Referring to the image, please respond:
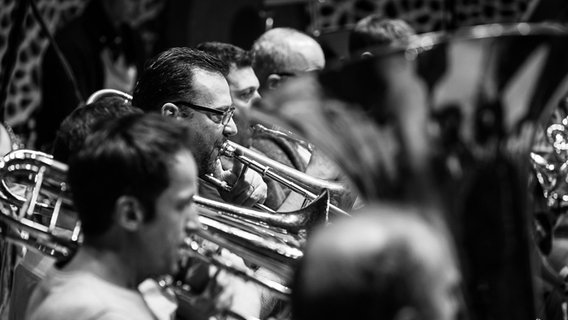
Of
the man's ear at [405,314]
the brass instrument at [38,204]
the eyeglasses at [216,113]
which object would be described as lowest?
the brass instrument at [38,204]

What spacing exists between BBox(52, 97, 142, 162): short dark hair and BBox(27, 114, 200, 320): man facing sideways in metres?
0.61

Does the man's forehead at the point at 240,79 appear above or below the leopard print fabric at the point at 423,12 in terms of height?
below

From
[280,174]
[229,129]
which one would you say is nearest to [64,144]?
[229,129]

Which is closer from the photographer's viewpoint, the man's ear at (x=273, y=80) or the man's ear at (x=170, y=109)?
the man's ear at (x=170, y=109)

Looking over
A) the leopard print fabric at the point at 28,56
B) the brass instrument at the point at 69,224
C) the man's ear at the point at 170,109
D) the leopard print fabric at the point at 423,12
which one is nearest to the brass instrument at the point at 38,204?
the brass instrument at the point at 69,224

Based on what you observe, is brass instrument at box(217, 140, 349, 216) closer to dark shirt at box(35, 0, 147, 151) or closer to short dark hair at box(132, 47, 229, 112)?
short dark hair at box(132, 47, 229, 112)

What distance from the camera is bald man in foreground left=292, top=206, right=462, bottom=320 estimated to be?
7.68 feet

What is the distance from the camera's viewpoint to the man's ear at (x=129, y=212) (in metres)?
2.79

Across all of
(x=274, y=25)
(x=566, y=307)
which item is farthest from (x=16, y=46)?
(x=566, y=307)

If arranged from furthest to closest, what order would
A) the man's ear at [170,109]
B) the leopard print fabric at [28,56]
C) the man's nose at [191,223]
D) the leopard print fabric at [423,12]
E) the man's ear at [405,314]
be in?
the leopard print fabric at [423,12] < the leopard print fabric at [28,56] < the man's ear at [170,109] < the man's nose at [191,223] < the man's ear at [405,314]

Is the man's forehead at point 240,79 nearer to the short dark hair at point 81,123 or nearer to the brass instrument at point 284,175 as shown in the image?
the brass instrument at point 284,175

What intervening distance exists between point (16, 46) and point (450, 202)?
4.23 m

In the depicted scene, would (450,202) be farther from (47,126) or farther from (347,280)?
(47,126)

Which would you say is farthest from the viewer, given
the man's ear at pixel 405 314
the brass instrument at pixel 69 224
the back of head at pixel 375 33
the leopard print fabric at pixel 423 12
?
the leopard print fabric at pixel 423 12
